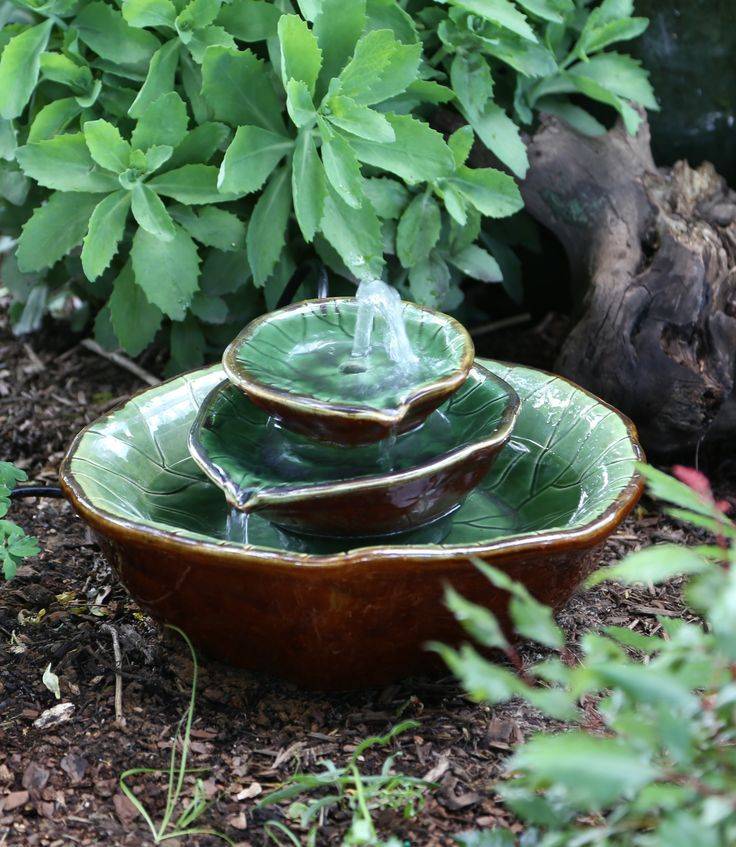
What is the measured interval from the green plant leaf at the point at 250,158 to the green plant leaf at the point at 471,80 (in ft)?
1.39

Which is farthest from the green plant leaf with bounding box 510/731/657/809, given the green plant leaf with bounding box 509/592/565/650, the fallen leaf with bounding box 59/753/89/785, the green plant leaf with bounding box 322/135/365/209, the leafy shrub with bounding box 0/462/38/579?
the green plant leaf with bounding box 322/135/365/209

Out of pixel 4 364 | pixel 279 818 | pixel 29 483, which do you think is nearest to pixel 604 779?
pixel 279 818

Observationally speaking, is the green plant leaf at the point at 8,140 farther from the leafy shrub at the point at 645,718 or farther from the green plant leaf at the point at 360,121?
the leafy shrub at the point at 645,718

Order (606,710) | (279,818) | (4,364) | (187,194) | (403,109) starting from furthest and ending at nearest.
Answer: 1. (4,364)
2. (403,109)
3. (187,194)
4. (279,818)
5. (606,710)

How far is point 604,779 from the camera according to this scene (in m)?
1.00

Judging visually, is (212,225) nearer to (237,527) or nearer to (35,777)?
(237,527)

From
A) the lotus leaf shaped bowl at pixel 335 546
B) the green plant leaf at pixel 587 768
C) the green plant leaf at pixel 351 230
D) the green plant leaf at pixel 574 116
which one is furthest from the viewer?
the green plant leaf at pixel 574 116

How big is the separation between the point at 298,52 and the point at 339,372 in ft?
2.18

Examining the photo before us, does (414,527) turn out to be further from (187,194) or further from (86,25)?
(86,25)

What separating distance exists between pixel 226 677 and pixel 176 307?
2.71 ft

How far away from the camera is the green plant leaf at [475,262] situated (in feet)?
8.63

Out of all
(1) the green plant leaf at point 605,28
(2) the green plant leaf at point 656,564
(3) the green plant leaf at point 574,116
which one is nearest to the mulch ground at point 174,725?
(2) the green plant leaf at point 656,564

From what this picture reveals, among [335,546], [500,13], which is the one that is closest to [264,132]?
[500,13]

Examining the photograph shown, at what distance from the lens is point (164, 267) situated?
7.64 feet
